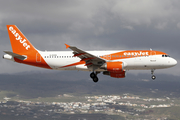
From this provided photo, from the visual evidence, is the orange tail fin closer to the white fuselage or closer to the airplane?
the airplane

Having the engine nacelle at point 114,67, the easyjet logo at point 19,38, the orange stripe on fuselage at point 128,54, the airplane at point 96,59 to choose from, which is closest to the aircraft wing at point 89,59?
the airplane at point 96,59

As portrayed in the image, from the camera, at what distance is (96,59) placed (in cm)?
5056

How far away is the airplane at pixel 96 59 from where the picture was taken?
50900 millimetres

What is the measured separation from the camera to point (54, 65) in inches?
2151

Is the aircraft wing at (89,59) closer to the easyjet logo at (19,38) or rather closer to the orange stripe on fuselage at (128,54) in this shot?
the orange stripe on fuselage at (128,54)

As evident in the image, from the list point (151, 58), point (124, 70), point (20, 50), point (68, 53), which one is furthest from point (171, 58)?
point (20, 50)

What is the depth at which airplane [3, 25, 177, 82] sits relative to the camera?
50.9m

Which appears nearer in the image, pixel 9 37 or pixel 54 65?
pixel 54 65

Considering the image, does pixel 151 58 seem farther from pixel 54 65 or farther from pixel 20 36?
pixel 20 36

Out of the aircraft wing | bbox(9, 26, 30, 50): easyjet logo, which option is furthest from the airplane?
bbox(9, 26, 30, 50): easyjet logo

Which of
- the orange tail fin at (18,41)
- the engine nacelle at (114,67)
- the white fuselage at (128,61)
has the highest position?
the orange tail fin at (18,41)

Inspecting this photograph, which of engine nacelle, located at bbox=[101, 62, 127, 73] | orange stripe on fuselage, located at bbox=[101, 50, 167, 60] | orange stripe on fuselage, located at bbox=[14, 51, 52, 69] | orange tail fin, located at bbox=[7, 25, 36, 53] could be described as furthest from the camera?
orange tail fin, located at bbox=[7, 25, 36, 53]

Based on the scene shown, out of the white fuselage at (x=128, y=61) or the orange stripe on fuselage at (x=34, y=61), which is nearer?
the white fuselage at (x=128, y=61)

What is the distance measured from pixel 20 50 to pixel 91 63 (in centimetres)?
1642
